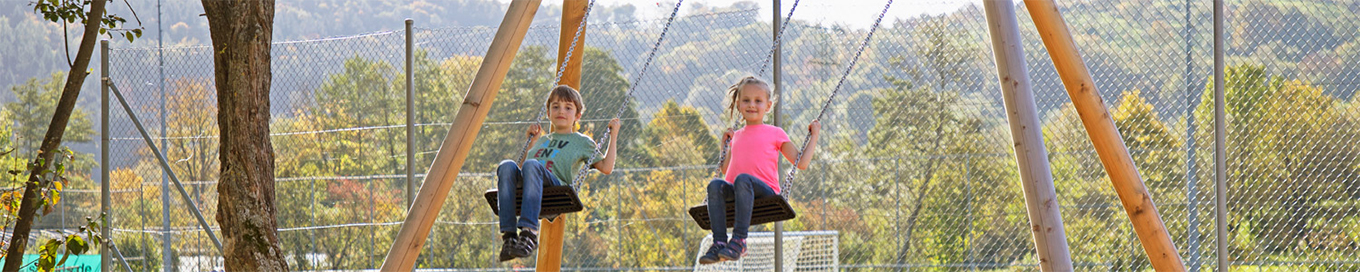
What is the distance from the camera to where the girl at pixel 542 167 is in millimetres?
3238

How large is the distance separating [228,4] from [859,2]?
4553 mm


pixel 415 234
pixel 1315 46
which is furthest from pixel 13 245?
pixel 1315 46

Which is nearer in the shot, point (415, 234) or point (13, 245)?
point (415, 234)

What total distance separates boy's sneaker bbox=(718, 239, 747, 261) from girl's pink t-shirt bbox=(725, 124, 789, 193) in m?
0.27

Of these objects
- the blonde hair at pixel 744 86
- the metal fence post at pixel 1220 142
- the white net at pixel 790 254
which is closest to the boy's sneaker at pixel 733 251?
→ the blonde hair at pixel 744 86

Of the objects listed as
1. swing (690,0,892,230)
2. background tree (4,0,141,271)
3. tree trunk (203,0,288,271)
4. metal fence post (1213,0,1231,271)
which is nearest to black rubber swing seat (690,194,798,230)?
swing (690,0,892,230)

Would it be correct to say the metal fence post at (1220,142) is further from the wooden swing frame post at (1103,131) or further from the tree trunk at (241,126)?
the tree trunk at (241,126)

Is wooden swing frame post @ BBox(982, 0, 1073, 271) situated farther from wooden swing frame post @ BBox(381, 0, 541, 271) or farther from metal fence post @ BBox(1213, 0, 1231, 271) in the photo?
wooden swing frame post @ BBox(381, 0, 541, 271)

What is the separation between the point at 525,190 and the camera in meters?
3.28

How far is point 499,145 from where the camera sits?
31.0ft

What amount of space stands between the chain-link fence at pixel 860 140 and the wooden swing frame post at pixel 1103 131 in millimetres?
2034

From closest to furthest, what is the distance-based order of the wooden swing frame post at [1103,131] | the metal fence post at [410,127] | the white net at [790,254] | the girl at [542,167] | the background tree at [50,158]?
the girl at [542,167], the wooden swing frame post at [1103,131], the background tree at [50,158], the metal fence post at [410,127], the white net at [790,254]

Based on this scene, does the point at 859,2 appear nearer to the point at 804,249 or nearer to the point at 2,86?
the point at 804,249

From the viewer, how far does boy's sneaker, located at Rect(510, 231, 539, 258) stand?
314 centimetres
